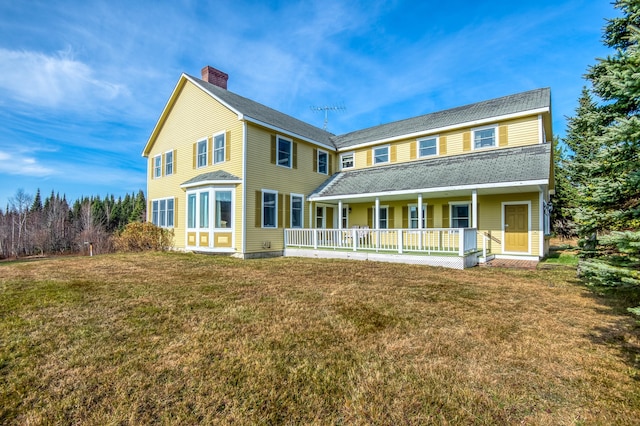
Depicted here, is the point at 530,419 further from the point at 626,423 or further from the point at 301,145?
the point at 301,145

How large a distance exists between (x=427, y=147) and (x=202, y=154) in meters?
11.6

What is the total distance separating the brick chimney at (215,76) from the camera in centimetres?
1638

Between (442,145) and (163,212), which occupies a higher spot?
(442,145)

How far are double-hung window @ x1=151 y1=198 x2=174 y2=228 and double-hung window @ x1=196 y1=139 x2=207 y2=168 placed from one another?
3.25 m

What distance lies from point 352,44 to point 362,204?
9.45 metres

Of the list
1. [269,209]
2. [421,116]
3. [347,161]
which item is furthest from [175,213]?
[421,116]

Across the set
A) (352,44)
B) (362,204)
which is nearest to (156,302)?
(362,204)

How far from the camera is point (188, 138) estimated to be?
15.7 meters

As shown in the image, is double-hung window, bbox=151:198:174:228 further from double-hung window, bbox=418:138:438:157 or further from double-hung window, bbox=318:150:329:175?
double-hung window, bbox=418:138:438:157

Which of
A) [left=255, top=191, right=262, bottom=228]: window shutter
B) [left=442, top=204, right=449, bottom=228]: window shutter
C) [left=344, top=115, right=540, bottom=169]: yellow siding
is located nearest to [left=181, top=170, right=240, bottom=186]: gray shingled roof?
[left=255, top=191, right=262, bottom=228]: window shutter

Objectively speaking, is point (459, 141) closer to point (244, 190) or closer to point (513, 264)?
point (513, 264)

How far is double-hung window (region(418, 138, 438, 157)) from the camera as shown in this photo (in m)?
14.7

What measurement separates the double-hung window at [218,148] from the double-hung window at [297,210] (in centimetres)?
389

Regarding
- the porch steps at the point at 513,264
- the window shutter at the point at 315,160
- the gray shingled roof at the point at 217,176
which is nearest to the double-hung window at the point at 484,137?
the porch steps at the point at 513,264
